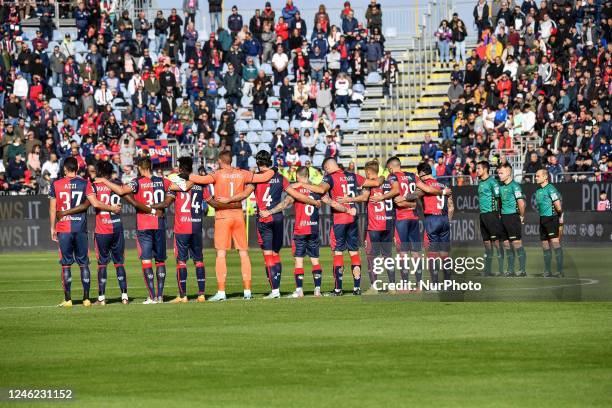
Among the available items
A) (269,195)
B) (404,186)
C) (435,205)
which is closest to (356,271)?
(404,186)

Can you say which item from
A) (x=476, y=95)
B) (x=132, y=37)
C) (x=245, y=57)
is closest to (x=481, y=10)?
(x=476, y=95)

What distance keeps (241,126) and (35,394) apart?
37086 mm

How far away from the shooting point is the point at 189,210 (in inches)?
877

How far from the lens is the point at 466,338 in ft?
52.3

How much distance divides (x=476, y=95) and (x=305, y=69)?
7997 millimetres

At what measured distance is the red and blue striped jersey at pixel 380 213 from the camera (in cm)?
2369

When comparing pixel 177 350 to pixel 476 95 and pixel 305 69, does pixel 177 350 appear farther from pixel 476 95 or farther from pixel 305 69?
pixel 305 69

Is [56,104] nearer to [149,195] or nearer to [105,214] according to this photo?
[149,195]

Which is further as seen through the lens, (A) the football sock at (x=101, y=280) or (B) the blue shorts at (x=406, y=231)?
(B) the blue shorts at (x=406, y=231)

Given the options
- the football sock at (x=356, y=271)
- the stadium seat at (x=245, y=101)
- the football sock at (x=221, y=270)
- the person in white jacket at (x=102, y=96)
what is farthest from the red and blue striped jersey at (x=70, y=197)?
the stadium seat at (x=245, y=101)

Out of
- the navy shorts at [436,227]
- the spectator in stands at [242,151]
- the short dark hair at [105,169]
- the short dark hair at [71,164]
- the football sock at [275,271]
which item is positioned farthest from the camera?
the spectator in stands at [242,151]

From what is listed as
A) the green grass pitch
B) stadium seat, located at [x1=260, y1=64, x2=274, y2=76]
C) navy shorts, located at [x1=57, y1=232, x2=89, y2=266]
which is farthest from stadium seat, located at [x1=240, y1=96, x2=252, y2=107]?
navy shorts, located at [x1=57, y1=232, x2=89, y2=266]

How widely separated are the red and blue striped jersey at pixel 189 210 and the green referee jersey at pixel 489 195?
7.46m

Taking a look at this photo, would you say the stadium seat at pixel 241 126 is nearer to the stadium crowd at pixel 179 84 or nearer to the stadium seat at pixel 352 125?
the stadium crowd at pixel 179 84
